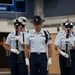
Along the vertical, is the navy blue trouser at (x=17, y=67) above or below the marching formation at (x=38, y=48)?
below

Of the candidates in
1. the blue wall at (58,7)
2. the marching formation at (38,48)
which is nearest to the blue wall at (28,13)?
the blue wall at (58,7)

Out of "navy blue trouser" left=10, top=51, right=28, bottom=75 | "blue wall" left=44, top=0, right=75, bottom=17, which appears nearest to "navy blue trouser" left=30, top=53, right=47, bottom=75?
"navy blue trouser" left=10, top=51, right=28, bottom=75

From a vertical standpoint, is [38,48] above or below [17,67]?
above

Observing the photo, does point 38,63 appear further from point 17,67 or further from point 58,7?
point 58,7

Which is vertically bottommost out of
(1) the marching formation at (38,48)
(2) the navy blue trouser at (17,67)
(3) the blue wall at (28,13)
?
(2) the navy blue trouser at (17,67)

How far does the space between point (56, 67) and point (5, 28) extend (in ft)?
10.2

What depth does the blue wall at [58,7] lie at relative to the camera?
1348cm

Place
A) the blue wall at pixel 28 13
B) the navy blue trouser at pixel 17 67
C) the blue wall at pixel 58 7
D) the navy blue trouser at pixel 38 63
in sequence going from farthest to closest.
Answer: the blue wall at pixel 28 13 < the blue wall at pixel 58 7 < the navy blue trouser at pixel 17 67 < the navy blue trouser at pixel 38 63

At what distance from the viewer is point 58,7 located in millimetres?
14047

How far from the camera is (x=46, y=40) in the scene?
635 centimetres

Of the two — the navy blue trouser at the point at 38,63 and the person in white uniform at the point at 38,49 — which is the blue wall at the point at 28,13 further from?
the navy blue trouser at the point at 38,63

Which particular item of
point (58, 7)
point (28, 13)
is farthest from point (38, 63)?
point (28, 13)

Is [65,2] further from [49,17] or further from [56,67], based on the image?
[56,67]

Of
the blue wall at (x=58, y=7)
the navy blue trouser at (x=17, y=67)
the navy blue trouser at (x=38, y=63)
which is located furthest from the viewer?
the blue wall at (x=58, y=7)
